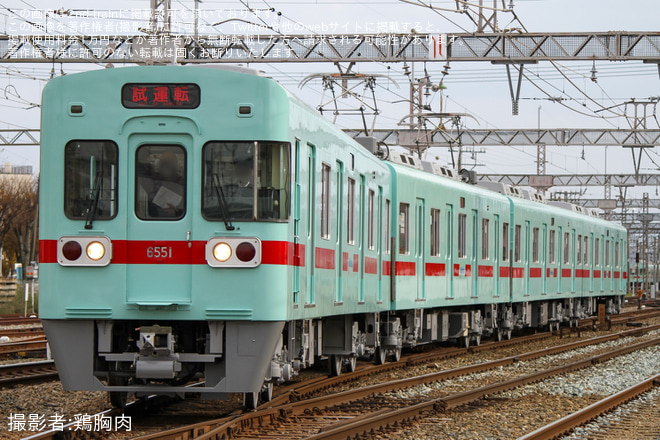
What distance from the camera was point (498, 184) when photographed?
2517 centimetres

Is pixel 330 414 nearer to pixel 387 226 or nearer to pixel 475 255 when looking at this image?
pixel 387 226

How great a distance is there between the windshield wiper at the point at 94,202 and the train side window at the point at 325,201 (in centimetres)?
274

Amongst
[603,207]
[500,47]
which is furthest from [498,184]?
[603,207]

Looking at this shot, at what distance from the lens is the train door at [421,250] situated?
58.2ft

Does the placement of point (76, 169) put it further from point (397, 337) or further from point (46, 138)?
point (397, 337)

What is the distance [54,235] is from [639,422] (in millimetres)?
6291

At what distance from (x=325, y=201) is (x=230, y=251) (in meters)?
2.51

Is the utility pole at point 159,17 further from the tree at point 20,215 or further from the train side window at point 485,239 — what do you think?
the tree at point 20,215

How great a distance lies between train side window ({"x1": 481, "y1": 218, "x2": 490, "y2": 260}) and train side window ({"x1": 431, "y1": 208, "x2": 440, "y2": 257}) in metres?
2.89

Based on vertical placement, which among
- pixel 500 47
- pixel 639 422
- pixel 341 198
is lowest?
Result: pixel 639 422

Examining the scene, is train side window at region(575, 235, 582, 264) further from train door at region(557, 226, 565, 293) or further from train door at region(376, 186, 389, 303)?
train door at region(376, 186, 389, 303)

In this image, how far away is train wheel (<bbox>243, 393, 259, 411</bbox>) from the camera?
1019 cm

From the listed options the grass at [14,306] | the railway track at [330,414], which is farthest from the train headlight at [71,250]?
the grass at [14,306]

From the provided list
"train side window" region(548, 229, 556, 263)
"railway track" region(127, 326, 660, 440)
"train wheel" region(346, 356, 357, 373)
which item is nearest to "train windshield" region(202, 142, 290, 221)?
"railway track" region(127, 326, 660, 440)
